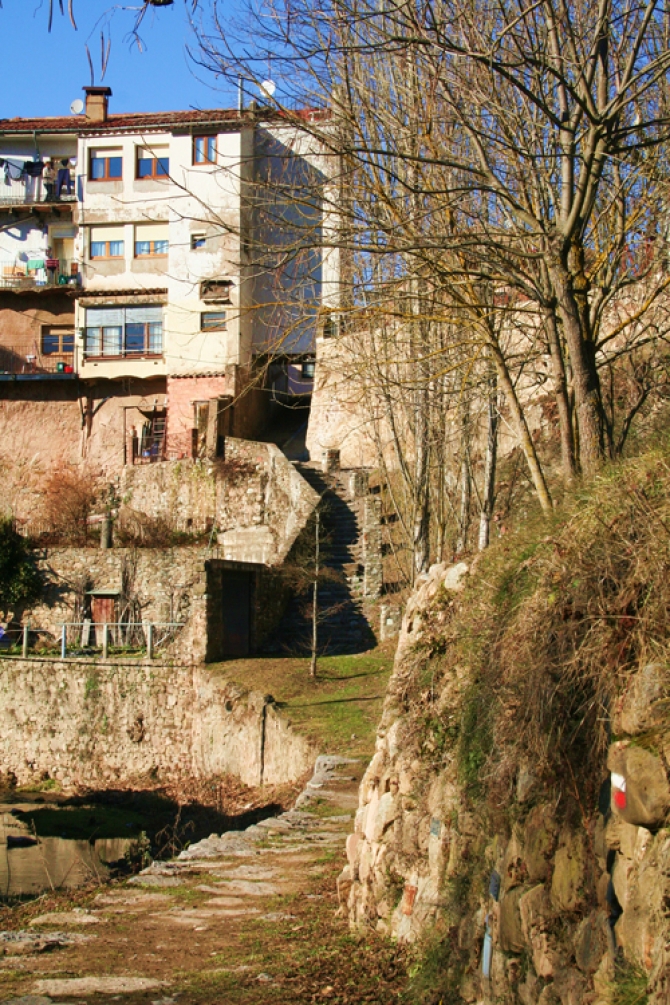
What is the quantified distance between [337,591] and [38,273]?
65.6 ft

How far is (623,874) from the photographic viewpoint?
3604mm

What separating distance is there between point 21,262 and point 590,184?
114 feet

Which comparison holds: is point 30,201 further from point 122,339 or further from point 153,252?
point 122,339

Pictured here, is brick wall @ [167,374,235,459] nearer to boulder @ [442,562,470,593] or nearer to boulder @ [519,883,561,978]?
boulder @ [442,562,470,593]

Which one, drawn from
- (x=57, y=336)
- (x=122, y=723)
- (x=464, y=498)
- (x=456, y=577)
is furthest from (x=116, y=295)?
(x=456, y=577)

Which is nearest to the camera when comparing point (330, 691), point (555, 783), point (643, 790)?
point (643, 790)

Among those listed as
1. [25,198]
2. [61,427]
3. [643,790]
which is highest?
[25,198]

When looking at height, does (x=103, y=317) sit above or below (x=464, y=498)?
above

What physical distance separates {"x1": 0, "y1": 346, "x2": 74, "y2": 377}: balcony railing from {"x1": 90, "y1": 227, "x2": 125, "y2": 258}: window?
152 inches

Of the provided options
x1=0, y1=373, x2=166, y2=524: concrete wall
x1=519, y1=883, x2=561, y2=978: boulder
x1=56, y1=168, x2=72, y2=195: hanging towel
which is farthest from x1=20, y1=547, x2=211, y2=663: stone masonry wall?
x1=56, y1=168, x2=72, y2=195: hanging towel

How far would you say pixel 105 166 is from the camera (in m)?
→ 35.7

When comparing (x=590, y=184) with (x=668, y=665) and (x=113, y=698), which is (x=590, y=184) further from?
(x=113, y=698)

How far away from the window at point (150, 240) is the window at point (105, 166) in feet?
6.73

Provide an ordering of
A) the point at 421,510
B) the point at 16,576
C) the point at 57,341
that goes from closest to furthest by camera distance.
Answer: the point at 421,510, the point at 16,576, the point at 57,341
